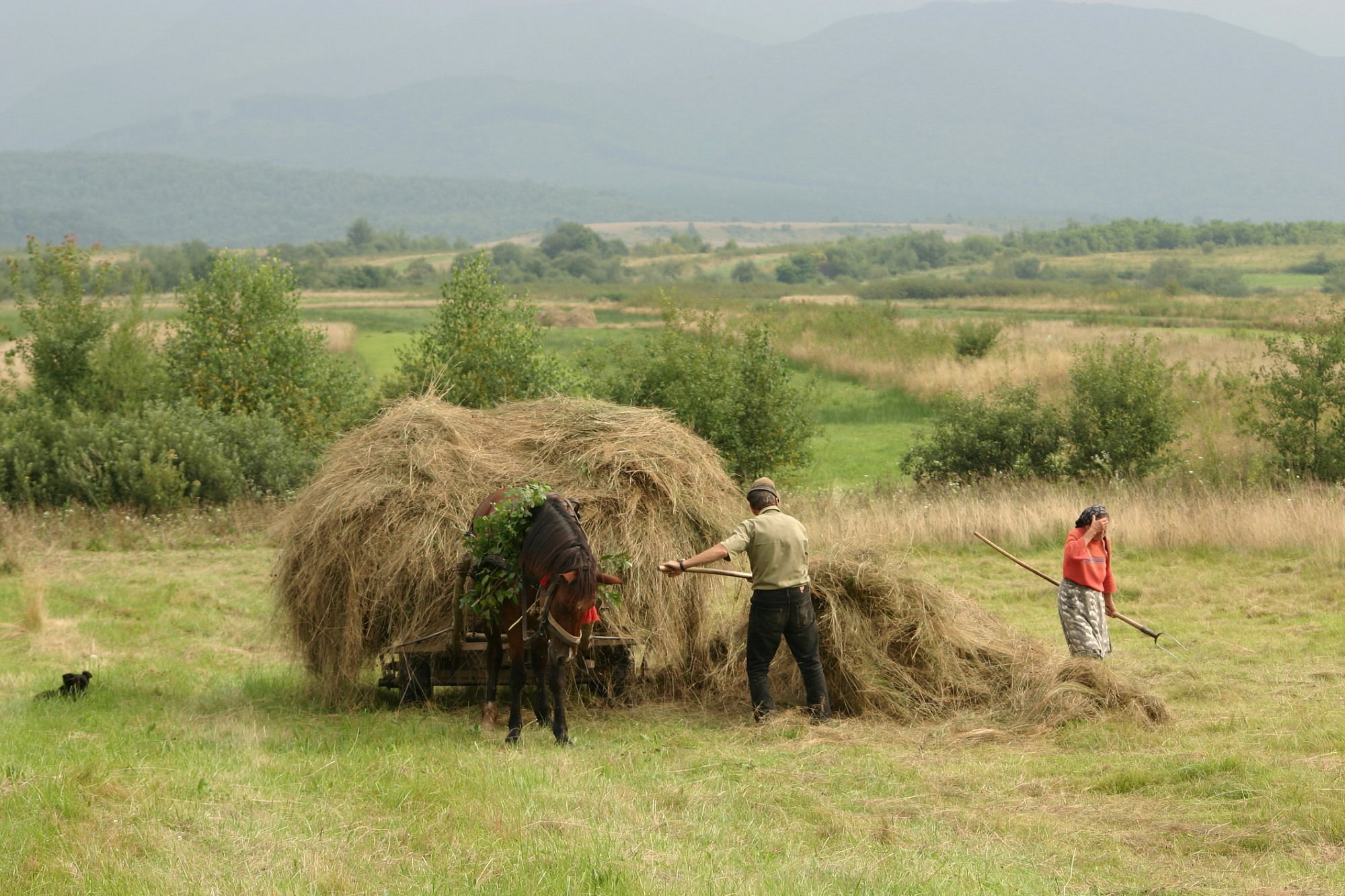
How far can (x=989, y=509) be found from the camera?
21.2 metres

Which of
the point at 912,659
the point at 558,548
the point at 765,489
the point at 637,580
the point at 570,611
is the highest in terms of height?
the point at 765,489

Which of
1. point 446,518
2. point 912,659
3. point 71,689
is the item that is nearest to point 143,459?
point 71,689

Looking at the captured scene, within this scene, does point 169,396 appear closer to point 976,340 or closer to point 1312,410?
point 1312,410

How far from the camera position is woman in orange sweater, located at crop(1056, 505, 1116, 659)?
39.3 ft

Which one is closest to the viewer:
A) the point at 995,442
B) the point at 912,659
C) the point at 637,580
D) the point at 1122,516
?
the point at 637,580

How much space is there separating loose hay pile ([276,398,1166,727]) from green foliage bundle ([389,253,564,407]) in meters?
14.3

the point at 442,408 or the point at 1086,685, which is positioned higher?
the point at 442,408

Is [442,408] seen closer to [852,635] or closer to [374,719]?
[374,719]

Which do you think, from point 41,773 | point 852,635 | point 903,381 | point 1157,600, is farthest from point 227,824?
point 903,381

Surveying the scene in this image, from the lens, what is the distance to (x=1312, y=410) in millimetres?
23438

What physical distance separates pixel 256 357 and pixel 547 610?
24047 mm

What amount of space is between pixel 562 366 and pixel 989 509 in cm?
1083

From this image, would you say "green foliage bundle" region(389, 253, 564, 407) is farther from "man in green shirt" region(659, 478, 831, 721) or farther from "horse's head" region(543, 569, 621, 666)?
"horse's head" region(543, 569, 621, 666)

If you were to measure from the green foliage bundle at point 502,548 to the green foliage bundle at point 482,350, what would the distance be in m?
15.6
